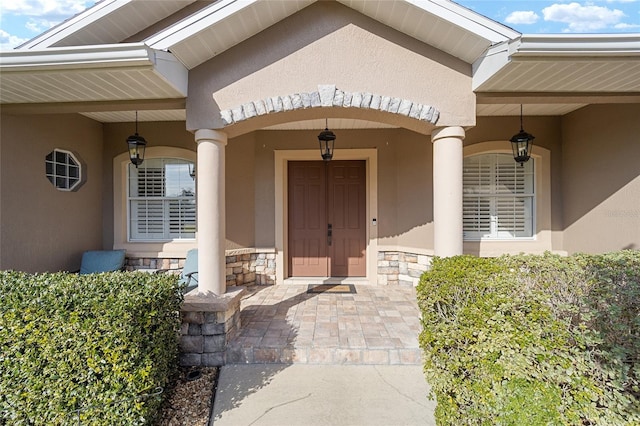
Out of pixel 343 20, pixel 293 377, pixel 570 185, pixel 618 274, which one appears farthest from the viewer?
pixel 570 185

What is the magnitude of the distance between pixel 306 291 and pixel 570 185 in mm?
4898

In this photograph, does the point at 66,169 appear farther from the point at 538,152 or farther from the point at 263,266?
the point at 538,152

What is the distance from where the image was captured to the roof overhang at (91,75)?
2.61m

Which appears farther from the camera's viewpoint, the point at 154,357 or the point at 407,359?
the point at 407,359

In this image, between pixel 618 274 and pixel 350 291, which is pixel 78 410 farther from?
pixel 618 274

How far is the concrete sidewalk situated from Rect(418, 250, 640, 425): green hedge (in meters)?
0.45

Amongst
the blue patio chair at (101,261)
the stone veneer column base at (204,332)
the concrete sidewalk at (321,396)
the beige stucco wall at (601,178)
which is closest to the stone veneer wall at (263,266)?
the blue patio chair at (101,261)

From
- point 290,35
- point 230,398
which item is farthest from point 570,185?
point 230,398

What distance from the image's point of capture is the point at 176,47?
9.43ft

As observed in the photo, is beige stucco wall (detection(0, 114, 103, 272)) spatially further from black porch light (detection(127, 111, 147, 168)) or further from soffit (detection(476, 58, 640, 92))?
soffit (detection(476, 58, 640, 92))

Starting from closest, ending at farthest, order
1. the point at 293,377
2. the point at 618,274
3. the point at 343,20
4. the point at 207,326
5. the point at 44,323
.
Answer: the point at 618,274 → the point at 44,323 → the point at 293,377 → the point at 207,326 → the point at 343,20

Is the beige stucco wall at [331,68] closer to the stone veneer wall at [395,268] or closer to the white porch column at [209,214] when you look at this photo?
the white porch column at [209,214]

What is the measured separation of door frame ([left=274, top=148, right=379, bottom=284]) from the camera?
531 cm

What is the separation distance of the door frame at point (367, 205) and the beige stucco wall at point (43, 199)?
3.26m
